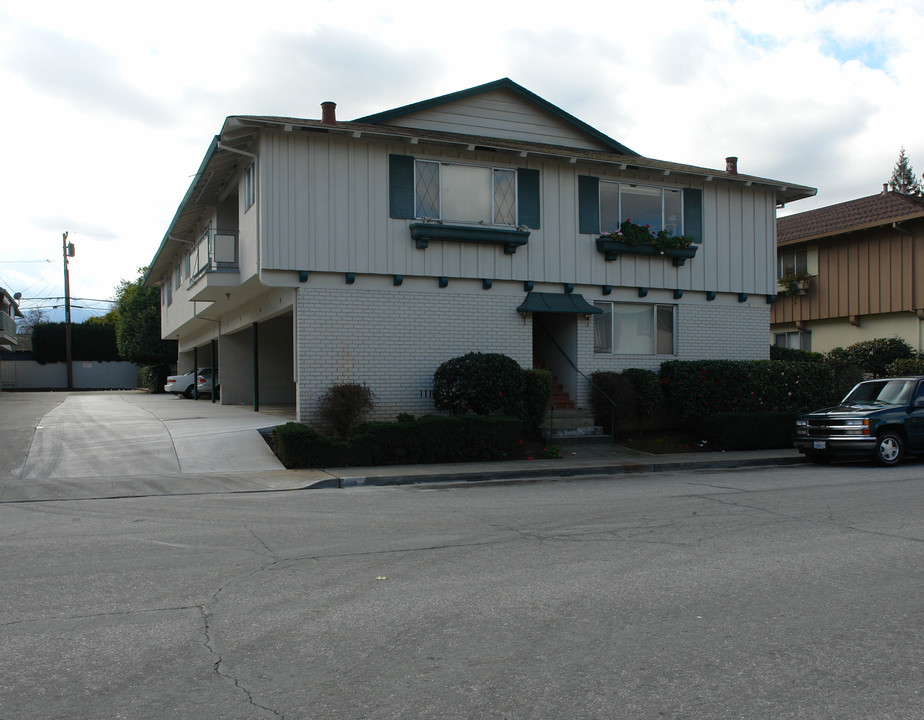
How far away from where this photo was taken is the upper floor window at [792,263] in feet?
95.2

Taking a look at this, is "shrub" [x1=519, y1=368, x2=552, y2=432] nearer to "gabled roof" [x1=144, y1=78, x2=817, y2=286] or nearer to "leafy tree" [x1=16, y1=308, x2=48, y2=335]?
"gabled roof" [x1=144, y1=78, x2=817, y2=286]

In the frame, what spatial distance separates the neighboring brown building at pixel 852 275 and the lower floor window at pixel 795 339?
3 cm

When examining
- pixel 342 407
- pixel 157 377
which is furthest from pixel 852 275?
pixel 157 377

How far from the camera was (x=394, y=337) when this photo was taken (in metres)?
16.8

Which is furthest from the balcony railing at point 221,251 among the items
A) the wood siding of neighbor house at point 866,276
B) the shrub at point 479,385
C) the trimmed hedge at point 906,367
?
the wood siding of neighbor house at point 866,276

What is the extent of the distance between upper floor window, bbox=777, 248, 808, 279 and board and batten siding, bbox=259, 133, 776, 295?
9125mm

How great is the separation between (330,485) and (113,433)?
22.9 feet

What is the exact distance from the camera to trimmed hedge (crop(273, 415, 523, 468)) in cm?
1366

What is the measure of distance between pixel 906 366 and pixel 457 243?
14990 millimetres

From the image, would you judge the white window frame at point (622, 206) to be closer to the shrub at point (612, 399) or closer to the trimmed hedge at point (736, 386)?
the trimmed hedge at point (736, 386)

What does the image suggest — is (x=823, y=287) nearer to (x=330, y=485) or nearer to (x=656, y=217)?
(x=656, y=217)

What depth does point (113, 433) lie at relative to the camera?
16.9 metres

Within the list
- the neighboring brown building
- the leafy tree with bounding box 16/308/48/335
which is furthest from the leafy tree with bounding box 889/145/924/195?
the leafy tree with bounding box 16/308/48/335

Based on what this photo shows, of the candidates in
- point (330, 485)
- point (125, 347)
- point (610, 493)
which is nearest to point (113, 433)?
point (330, 485)
